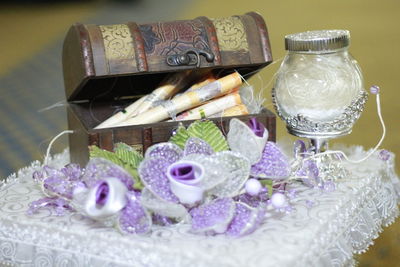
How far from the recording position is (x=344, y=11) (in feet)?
13.1

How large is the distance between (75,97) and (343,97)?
1.78 ft

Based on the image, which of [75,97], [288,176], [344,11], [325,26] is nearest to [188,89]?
[75,97]

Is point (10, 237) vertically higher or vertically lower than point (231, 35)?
lower

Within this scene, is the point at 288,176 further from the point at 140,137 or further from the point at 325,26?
the point at 325,26

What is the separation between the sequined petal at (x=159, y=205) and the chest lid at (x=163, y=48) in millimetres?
306

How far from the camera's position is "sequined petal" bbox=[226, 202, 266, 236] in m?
1.06

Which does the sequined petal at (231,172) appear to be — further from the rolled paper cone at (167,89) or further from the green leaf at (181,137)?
the rolled paper cone at (167,89)

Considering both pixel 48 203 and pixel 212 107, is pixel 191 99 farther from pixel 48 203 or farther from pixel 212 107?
pixel 48 203

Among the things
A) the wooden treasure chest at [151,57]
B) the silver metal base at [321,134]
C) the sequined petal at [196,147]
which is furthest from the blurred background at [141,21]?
the sequined petal at [196,147]

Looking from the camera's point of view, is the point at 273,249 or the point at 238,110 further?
the point at 238,110

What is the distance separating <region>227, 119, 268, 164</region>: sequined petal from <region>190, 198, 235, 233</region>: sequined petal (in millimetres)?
94

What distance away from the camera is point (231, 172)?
1.11 meters

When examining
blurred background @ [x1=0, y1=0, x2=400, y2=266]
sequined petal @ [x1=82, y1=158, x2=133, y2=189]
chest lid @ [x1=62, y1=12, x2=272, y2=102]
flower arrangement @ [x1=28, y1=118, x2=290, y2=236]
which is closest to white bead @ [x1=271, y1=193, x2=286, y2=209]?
flower arrangement @ [x1=28, y1=118, x2=290, y2=236]

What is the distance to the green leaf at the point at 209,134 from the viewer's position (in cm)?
118
